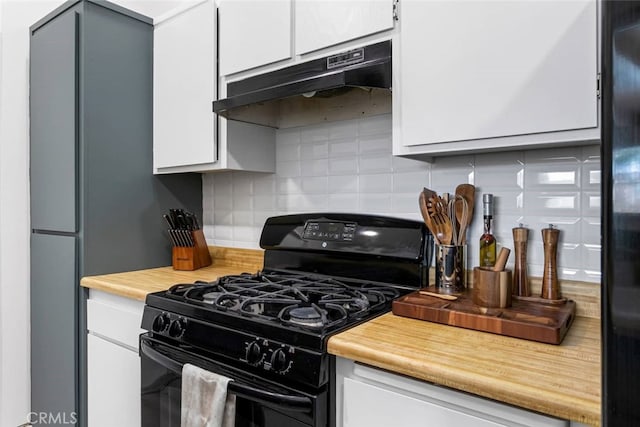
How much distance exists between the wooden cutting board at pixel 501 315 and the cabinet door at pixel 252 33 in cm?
97

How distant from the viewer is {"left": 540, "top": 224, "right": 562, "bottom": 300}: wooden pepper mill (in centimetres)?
118

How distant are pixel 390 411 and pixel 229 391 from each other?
1.33 feet

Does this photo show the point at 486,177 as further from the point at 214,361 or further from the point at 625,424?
the point at 214,361

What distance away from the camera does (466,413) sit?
2.63 ft

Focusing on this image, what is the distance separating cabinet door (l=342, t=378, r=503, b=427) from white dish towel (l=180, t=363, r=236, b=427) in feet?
1.01

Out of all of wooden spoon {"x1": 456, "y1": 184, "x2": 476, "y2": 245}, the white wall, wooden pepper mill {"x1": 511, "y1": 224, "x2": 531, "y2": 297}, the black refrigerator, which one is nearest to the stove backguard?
wooden spoon {"x1": 456, "y1": 184, "x2": 476, "y2": 245}

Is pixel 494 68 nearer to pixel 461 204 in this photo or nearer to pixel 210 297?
pixel 461 204

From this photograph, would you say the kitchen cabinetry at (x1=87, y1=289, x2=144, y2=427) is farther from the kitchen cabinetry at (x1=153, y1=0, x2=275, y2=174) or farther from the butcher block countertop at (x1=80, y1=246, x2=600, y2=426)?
the butcher block countertop at (x1=80, y1=246, x2=600, y2=426)

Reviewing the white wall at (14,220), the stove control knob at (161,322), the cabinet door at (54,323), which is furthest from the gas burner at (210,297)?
the white wall at (14,220)

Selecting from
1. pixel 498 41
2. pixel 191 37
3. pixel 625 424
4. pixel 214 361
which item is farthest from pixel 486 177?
pixel 191 37

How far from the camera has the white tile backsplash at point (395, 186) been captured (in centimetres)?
120

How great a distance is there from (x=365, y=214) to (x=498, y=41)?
77 centimetres

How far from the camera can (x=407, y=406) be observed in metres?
0.86

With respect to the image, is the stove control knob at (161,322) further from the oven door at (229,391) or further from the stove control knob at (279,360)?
the stove control knob at (279,360)
